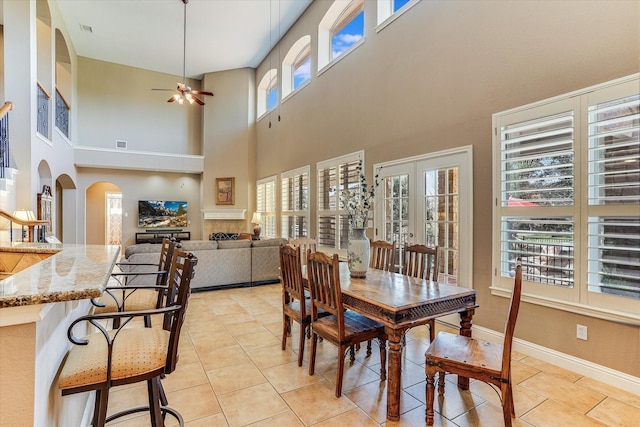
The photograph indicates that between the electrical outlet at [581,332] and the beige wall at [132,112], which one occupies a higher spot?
the beige wall at [132,112]

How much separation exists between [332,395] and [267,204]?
7.04m

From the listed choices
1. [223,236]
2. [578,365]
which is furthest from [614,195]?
[223,236]

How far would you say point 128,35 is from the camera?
26.5ft

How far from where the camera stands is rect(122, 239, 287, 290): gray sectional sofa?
201 inches

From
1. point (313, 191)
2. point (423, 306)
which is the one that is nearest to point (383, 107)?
point (313, 191)

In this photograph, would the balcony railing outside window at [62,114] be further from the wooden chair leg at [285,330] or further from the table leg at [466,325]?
the table leg at [466,325]

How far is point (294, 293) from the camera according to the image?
3.05 meters

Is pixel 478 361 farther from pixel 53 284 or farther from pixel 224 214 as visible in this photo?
pixel 224 214

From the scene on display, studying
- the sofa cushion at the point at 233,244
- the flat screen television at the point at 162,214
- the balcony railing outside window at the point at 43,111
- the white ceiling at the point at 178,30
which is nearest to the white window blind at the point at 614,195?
the sofa cushion at the point at 233,244

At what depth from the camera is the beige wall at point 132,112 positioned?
9383 mm

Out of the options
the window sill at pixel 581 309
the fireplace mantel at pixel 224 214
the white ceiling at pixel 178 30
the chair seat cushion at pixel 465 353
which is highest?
the white ceiling at pixel 178 30

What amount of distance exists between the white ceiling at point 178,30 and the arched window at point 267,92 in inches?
22.2

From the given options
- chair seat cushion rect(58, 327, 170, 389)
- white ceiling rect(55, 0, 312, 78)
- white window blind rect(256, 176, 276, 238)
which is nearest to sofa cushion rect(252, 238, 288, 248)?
white window blind rect(256, 176, 276, 238)

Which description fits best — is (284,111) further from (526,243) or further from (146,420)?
(146,420)
